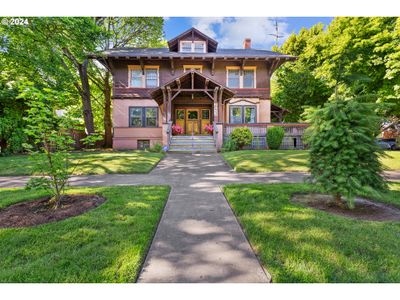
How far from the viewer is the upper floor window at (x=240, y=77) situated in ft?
60.6

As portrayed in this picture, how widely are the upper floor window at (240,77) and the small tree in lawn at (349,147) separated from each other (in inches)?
603

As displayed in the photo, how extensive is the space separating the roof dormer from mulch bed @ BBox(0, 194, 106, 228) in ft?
57.6

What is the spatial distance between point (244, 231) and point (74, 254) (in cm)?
223

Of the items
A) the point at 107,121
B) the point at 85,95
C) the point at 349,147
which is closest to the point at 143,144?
the point at 107,121

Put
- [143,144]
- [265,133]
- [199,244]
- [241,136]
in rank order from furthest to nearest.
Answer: [143,144], [265,133], [241,136], [199,244]

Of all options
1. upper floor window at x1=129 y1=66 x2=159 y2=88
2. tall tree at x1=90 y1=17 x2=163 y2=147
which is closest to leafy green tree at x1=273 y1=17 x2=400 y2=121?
upper floor window at x1=129 y1=66 x2=159 y2=88

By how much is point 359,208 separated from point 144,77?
1751cm

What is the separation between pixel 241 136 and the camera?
46.2ft

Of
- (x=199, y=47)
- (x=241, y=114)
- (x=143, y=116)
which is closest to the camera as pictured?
(x=143, y=116)

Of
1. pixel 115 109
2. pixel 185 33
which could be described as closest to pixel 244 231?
pixel 115 109

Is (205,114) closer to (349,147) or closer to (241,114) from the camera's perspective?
(241,114)

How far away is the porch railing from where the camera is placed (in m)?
15.0

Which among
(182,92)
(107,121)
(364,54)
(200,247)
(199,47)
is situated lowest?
(200,247)

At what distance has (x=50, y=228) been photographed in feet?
10.5
